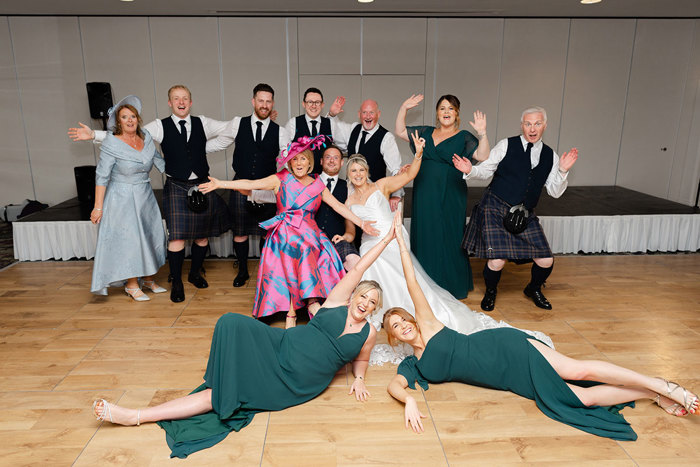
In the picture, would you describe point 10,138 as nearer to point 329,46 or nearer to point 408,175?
point 329,46

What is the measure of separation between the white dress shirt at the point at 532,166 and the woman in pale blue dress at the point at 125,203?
8.01ft

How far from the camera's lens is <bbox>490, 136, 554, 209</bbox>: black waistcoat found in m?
3.55

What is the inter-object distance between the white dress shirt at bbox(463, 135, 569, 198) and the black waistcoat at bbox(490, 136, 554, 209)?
0.03 m

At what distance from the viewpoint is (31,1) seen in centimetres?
536

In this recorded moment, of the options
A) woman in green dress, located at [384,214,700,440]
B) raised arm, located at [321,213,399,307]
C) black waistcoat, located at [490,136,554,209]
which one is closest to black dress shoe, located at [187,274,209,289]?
raised arm, located at [321,213,399,307]

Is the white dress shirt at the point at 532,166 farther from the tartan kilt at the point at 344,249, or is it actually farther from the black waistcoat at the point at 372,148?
the tartan kilt at the point at 344,249

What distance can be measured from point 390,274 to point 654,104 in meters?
5.54

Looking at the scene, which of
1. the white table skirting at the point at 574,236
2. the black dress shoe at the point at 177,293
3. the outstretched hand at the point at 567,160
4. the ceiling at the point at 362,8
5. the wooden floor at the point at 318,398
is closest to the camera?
the wooden floor at the point at 318,398

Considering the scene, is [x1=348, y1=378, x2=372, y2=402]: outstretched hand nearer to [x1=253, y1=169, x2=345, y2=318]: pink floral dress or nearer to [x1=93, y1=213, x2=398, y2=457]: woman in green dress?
[x1=93, y1=213, x2=398, y2=457]: woman in green dress

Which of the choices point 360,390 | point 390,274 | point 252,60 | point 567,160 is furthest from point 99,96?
point 567,160

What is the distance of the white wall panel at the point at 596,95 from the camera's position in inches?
257

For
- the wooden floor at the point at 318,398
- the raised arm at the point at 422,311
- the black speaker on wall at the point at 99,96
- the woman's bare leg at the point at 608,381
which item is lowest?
the wooden floor at the point at 318,398

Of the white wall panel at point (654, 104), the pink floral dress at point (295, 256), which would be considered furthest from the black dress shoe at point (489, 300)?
the white wall panel at point (654, 104)

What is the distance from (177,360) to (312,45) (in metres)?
4.69
